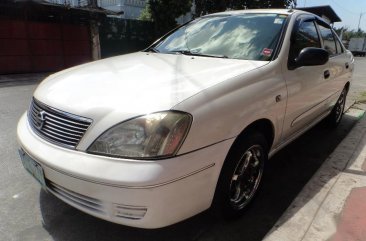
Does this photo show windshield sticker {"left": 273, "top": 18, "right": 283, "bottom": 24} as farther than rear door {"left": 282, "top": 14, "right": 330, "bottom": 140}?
Yes

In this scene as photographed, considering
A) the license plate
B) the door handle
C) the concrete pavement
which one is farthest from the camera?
the door handle

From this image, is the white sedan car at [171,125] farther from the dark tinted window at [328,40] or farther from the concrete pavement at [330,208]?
the dark tinted window at [328,40]

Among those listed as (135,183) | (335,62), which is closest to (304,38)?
(335,62)

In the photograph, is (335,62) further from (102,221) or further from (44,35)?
(44,35)

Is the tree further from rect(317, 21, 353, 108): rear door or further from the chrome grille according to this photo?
the chrome grille

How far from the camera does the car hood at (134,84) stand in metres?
2.13

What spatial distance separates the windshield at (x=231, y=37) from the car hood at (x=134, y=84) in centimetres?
20

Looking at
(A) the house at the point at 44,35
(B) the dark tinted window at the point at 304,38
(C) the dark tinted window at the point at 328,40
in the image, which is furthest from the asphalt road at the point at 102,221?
(A) the house at the point at 44,35

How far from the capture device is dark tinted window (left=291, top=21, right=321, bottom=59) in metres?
3.24

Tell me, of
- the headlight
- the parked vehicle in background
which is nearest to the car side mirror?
the headlight

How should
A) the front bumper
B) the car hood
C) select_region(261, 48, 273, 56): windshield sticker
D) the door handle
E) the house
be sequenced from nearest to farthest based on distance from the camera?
1. the front bumper
2. the car hood
3. select_region(261, 48, 273, 56): windshield sticker
4. the door handle
5. the house

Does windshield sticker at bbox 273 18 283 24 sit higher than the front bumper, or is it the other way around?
windshield sticker at bbox 273 18 283 24

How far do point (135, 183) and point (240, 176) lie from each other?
1.03m

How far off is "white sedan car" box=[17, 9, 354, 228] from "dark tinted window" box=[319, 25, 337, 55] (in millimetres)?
1054
